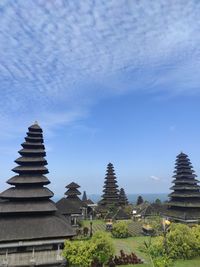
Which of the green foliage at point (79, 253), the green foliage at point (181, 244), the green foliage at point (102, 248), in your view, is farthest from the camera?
the green foliage at point (181, 244)

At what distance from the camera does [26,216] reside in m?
32.9

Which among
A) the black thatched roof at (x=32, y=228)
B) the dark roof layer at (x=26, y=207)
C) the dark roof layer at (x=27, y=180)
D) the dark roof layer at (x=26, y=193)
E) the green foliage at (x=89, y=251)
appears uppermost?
the dark roof layer at (x=27, y=180)

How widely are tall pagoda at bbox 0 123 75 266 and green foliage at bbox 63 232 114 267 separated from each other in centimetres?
213

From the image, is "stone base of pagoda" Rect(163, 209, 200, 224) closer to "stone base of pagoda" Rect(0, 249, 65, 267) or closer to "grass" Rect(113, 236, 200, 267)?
"grass" Rect(113, 236, 200, 267)

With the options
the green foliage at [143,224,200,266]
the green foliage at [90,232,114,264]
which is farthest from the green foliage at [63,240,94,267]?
the green foliage at [143,224,200,266]

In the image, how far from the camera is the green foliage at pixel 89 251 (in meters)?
28.5

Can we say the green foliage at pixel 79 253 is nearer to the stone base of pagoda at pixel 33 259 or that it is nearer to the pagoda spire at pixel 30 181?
the stone base of pagoda at pixel 33 259

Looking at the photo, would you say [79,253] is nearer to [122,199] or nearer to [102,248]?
[102,248]

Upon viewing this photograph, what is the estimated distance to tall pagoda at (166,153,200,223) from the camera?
51.5 meters

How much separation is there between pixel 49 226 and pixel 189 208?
2918 centimetres

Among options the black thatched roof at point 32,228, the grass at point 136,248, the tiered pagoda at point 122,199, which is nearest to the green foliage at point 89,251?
the black thatched roof at point 32,228

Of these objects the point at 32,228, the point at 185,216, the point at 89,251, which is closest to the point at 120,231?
the point at 185,216

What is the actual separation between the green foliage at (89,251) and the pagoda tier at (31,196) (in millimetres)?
2161

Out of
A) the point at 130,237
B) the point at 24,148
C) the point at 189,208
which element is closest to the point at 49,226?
the point at 24,148
